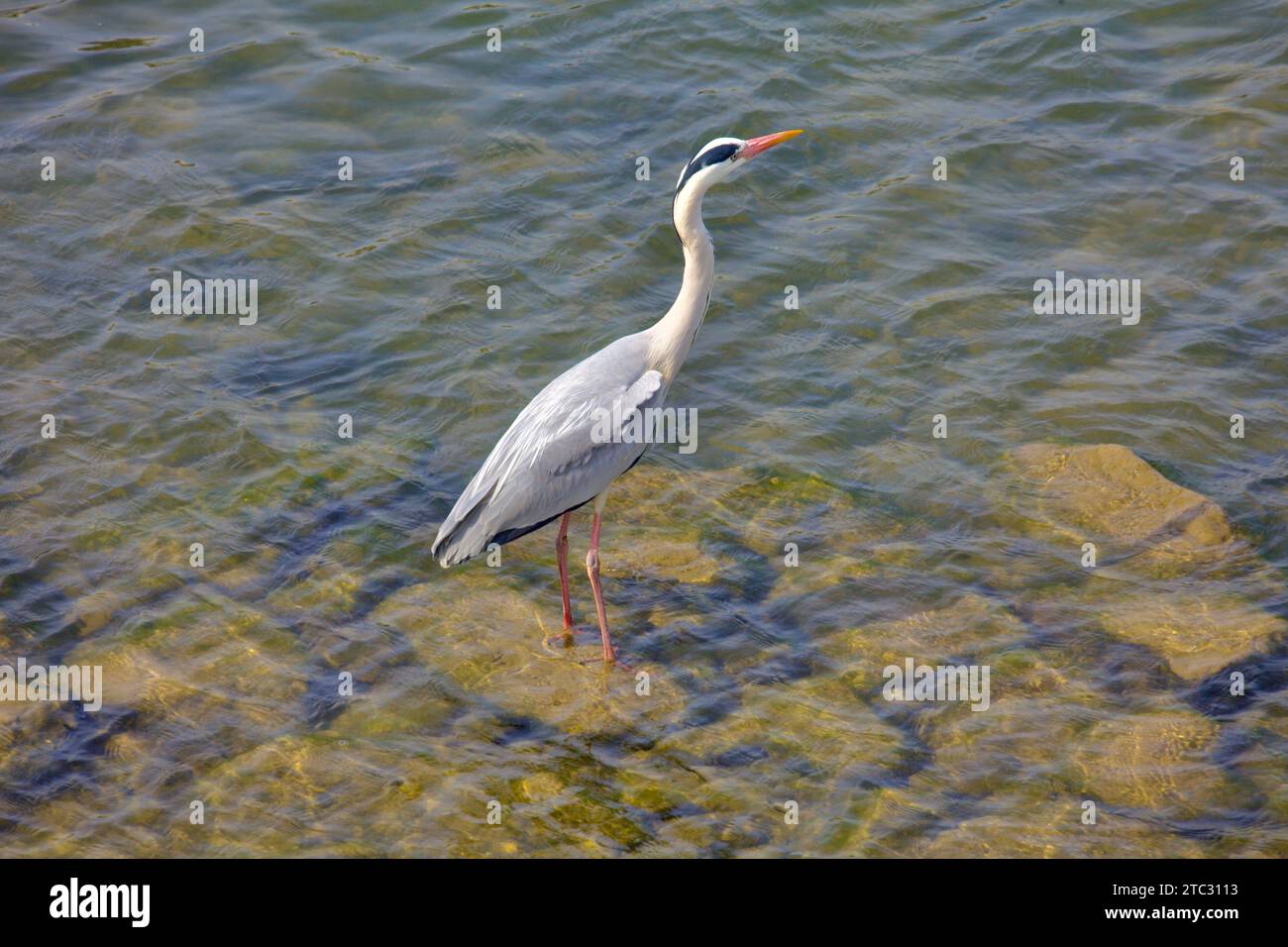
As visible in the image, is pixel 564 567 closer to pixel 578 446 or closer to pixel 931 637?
pixel 578 446

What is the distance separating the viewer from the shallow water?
7066 millimetres

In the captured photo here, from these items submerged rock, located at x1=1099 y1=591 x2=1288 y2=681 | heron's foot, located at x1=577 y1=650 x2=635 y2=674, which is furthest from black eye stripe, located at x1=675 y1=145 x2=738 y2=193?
submerged rock, located at x1=1099 y1=591 x2=1288 y2=681

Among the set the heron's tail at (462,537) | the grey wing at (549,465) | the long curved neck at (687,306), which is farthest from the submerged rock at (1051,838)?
the long curved neck at (687,306)

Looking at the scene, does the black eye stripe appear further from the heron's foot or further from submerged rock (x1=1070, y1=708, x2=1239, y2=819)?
submerged rock (x1=1070, y1=708, x2=1239, y2=819)

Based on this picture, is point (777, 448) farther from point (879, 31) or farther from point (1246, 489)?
point (879, 31)

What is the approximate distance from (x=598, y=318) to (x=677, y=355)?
2.46 meters

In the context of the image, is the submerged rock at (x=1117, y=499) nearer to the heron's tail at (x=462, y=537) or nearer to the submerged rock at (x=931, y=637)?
the submerged rock at (x=931, y=637)

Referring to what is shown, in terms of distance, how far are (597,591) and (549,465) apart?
78 centimetres

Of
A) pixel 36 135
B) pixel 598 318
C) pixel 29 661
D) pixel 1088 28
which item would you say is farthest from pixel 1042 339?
pixel 36 135

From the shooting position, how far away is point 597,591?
805 centimetres

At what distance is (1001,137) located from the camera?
12336mm

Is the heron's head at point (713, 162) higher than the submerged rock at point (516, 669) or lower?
higher

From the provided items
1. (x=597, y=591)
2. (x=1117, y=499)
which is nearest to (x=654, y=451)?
(x=597, y=591)

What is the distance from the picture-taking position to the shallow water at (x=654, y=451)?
7.07 metres
